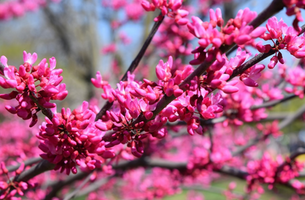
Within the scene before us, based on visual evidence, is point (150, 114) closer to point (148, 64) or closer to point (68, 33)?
point (148, 64)

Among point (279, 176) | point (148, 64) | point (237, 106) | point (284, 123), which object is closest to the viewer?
point (237, 106)

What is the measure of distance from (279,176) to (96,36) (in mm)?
4818

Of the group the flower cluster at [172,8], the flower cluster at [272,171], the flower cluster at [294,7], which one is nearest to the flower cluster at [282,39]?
the flower cluster at [294,7]

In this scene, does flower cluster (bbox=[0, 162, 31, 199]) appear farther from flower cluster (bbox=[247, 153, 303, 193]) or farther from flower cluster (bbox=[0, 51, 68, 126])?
flower cluster (bbox=[247, 153, 303, 193])

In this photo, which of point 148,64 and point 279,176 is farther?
point 148,64

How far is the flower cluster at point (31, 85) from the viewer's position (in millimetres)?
895

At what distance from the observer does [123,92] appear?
1077mm

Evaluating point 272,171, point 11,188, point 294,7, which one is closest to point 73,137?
point 11,188

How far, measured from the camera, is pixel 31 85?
884mm

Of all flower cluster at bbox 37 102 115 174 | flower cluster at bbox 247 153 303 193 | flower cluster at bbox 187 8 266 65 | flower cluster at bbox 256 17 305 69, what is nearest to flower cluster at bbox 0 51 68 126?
flower cluster at bbox 37 102 115 174

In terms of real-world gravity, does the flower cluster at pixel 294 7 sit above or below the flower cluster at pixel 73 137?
above

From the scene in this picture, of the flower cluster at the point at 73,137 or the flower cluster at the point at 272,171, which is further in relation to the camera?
the flower cluster at the point at 272,171

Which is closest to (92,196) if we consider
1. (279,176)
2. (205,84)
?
(279,176)

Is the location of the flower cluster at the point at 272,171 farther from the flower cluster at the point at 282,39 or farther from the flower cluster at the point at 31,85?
the flower cluster at the point at 31,85
